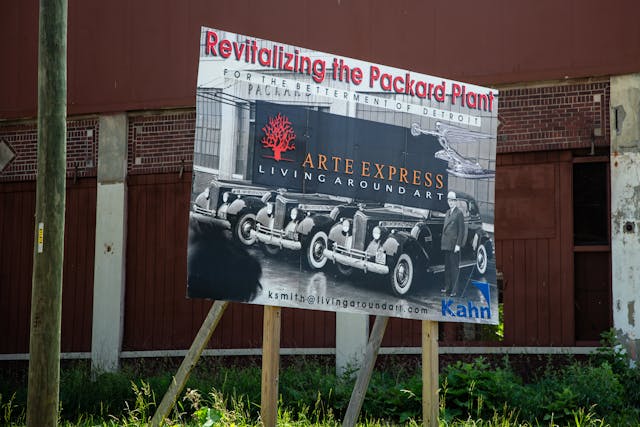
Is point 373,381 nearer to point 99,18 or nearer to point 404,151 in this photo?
point 404,151

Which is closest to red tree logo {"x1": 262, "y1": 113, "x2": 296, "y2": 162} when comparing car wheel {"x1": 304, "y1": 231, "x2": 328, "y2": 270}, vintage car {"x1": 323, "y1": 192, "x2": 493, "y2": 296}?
car wheel {"x1": 304, "y1": 231, "x2": 328, "y2": 270}

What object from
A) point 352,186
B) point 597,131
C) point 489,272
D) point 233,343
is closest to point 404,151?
point 352,186

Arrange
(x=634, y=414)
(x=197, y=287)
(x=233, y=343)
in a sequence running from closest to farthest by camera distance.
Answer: (x=197, y=287)
(x=634, y=414)
(x=233, y=343)

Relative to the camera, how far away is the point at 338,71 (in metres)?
8.61

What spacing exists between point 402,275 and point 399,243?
0.28 m

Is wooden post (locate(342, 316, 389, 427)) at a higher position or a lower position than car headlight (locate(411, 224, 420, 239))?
lower

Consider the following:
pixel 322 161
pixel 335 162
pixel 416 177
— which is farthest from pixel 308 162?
pixel 416 177

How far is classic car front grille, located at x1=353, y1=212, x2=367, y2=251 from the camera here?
853 centimetres

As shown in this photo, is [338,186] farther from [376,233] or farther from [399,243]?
[399,243]

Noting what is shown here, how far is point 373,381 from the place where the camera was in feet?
42.4

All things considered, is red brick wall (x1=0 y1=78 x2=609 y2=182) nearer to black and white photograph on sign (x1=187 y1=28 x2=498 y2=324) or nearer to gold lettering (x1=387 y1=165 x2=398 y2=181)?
black and white photograph on sign (x1=187 y1=28 x2=498 y2=324)

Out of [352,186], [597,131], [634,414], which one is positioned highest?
[597,131]

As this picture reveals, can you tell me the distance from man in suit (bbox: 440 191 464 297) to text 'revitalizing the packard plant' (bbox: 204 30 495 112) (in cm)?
92

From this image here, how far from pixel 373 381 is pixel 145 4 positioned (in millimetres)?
7542
